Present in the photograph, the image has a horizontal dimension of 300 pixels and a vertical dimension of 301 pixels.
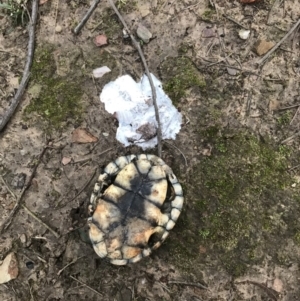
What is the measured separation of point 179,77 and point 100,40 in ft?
2.27

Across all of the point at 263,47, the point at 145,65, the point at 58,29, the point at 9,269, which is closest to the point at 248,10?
the point at 263,47

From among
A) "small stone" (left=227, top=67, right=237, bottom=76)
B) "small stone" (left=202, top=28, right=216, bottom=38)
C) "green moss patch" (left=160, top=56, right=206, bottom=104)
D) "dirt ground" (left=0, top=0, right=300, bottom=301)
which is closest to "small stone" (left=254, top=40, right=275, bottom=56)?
"dirt ground" (left=0, top=0, right=300, bottom=301)

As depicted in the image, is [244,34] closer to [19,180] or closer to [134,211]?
[134,211]

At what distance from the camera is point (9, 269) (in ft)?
10.9

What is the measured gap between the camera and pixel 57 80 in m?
3.56

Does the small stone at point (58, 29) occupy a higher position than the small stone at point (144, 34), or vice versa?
the small stone at point (58, 29)

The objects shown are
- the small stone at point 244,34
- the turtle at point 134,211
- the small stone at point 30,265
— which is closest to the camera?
the turtle at point 134,211

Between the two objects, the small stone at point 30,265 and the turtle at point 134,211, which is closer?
the turtle at point 134,211

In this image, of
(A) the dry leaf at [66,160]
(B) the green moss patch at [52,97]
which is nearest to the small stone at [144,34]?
(B) the green moss patch at [52,97]

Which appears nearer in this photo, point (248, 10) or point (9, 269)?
point (9, 269)

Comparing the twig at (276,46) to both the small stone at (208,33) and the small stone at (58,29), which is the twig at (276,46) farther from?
the small stone at (58,29)

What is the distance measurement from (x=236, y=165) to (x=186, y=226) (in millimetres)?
576

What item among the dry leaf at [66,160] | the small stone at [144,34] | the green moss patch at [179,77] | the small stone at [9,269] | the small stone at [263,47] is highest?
the small stone at [144,34]

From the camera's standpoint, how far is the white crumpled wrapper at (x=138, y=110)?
3439 mm
